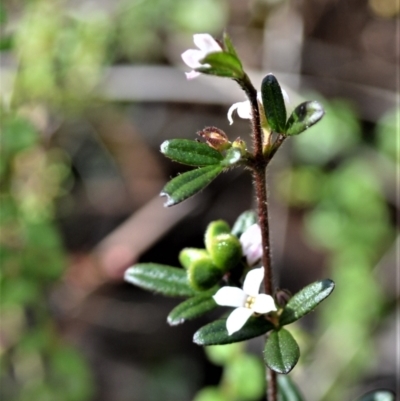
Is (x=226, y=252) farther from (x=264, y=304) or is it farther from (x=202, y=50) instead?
(x=202, y=50)

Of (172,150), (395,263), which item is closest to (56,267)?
(172,150)

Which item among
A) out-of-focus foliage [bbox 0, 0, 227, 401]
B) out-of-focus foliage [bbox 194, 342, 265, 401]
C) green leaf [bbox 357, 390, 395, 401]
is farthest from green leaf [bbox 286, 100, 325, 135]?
out-of-focus foliage [bbox 0, 0, 227, 401]

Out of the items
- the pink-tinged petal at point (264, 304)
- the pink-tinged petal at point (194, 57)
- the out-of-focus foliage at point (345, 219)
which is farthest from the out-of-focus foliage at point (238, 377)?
the pink-tinged petal at point (194, 57)

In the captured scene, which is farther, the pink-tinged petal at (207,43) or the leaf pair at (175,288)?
the leaf pair at (175,288)

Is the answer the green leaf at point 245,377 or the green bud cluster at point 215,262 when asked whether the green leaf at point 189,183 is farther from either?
the green leaf at point 245,377

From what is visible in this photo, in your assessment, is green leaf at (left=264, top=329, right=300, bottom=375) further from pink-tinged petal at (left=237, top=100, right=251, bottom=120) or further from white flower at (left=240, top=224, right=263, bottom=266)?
pink-tinged petal at (left=237, top=100, right=251, bottom=120)

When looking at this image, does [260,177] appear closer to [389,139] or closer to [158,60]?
[389,139]
